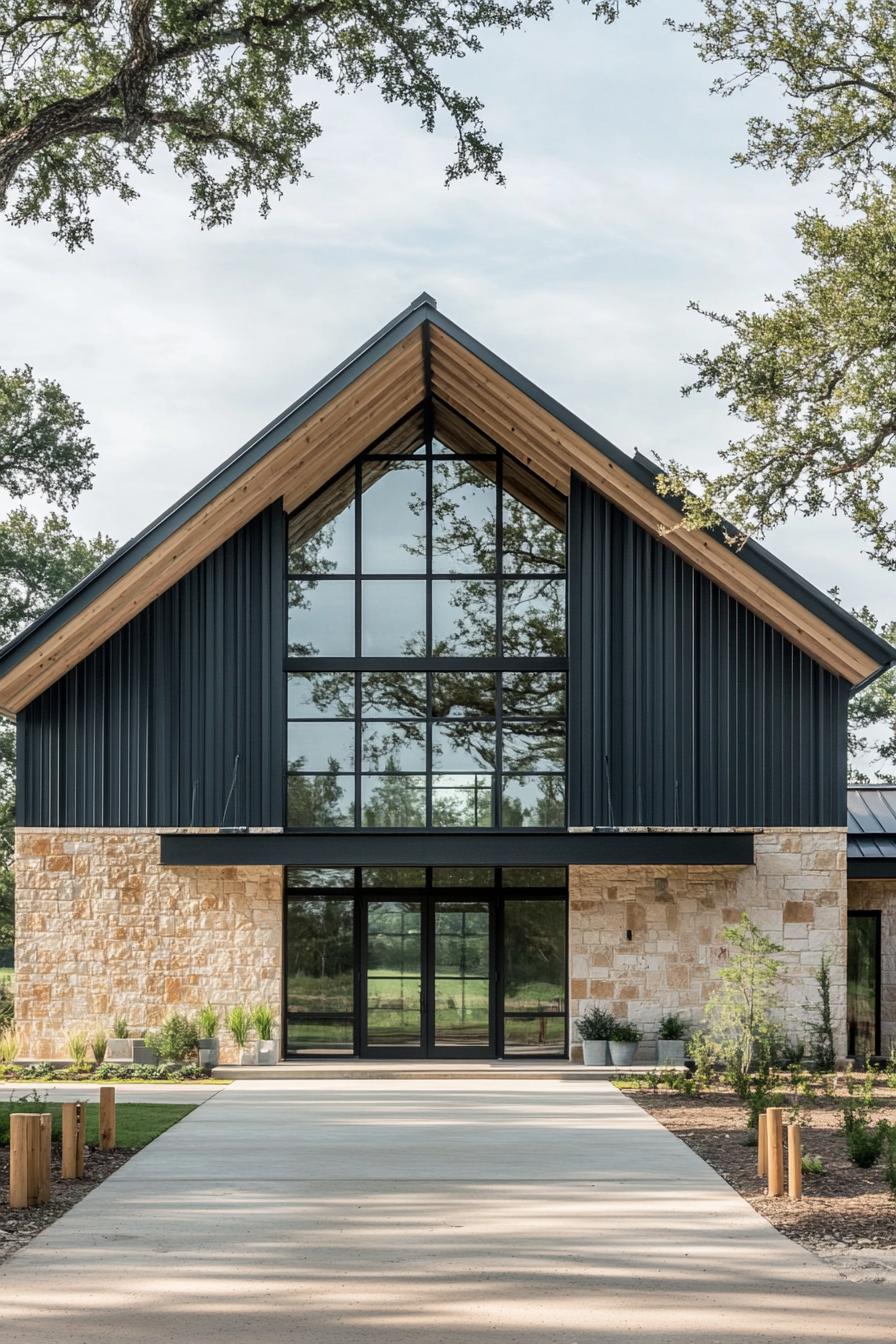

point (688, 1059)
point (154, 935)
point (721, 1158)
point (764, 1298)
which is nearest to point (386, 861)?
point (154, 935)

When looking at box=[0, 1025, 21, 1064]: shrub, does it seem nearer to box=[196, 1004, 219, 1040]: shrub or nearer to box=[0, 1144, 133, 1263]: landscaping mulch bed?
box=[196, 1004, 219, 1040]: shrub

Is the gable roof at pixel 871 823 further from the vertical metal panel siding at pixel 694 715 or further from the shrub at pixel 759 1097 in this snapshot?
the shrub at pixel 759 1097

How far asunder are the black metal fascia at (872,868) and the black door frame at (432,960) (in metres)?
3.87

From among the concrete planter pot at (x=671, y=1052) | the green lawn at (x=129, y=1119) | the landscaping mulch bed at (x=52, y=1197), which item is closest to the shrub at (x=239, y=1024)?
the green lawn at (x=129, y=1119)

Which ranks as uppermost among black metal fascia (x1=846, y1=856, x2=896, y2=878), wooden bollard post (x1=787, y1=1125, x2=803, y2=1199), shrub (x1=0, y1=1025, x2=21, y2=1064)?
black metal fascia (x1=846, y1=856, x2=896, y2=878)

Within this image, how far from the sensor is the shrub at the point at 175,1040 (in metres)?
18.6

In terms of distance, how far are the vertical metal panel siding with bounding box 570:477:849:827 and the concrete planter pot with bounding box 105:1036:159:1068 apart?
6038 millimetres

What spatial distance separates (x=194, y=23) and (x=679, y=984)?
12485 mm

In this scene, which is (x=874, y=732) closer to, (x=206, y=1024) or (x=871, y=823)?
(x=871, y=823)

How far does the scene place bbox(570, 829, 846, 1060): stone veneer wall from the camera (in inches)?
749

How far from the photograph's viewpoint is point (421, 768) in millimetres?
19391

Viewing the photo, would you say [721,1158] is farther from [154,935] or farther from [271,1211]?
[154,935]

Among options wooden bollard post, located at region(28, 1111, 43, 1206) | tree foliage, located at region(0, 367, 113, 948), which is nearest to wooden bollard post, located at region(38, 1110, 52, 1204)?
wooden bollard post, located at region(28, 1111, 43, 1206)

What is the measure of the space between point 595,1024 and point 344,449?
318 inches
